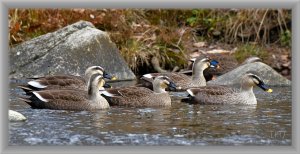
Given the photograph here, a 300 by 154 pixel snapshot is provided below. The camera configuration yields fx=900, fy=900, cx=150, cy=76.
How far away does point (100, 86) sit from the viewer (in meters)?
14.9

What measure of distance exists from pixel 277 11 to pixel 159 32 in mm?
2875

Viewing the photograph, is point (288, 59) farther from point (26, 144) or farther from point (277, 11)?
point (26, 144)

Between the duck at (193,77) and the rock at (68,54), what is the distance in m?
1.39

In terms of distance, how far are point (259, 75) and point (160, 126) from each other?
19.4 feet

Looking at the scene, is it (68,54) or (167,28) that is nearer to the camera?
(68,54)

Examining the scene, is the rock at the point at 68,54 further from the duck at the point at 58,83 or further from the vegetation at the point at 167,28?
the duck at the point at 58,83

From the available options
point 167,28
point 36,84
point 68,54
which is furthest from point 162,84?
point 167,28

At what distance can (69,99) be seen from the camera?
566 inches

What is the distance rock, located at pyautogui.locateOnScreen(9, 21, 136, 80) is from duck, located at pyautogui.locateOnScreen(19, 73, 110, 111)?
12.6ft

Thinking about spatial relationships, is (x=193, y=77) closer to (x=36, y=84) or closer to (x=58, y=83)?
(x=58, y=83)

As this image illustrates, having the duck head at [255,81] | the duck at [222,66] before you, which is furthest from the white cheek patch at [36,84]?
the duck at [222,66]

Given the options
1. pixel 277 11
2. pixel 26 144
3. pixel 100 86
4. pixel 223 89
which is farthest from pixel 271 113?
pixel 277 11

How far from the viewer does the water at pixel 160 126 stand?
1160cm
